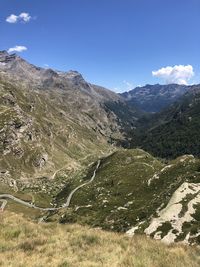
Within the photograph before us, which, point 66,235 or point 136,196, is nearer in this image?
point 66,235

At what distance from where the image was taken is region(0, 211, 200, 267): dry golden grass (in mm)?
19062

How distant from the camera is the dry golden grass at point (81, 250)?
19062 millimetres

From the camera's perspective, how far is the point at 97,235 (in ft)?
79.4

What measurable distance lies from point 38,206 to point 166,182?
8726 centimetres

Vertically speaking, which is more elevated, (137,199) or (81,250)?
(81,250)

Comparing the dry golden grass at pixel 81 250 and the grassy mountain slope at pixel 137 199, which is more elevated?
the dry golden grass at pixel 81 250

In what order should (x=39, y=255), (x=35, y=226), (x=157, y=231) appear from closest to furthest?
(x=39, y=255), (x=35, y=226), (x=157, y=231)

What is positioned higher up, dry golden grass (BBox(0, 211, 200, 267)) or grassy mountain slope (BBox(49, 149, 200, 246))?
dry golden grass (BBox(0, 211, 200, 267))

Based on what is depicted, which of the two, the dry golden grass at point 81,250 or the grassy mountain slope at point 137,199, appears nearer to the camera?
the dry golden grass at point 81,250

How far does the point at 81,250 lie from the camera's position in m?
21.3

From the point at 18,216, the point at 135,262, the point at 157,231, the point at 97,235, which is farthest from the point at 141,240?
the point at 157,231

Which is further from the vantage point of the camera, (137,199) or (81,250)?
(137,199)

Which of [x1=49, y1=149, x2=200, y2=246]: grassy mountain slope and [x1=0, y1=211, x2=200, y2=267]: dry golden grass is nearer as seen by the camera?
[x1=0, y1=211, x2=200, y2=267]: dry golden grass

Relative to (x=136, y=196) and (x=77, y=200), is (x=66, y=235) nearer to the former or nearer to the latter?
(x=136, y=196)
